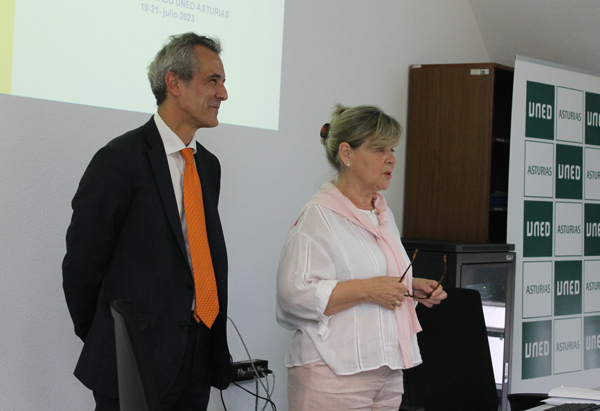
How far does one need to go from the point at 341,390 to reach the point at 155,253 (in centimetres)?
71

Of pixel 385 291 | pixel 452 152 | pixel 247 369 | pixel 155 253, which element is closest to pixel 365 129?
pixel 385 291

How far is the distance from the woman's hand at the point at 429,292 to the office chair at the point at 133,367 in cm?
124

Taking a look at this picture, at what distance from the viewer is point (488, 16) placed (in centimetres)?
437

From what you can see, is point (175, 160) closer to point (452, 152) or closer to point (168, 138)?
point (168, 138)

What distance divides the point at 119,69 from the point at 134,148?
82 centimetres

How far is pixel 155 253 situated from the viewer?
168 cm

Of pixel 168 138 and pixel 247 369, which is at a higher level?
pixel 168 138

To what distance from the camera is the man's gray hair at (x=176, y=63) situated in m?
1.87

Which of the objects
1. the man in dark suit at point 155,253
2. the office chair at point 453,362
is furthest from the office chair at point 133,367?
the office chair at point 453,362

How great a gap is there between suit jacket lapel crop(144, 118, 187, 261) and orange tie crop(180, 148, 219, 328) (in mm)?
78

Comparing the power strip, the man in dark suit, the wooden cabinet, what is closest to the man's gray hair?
the man in dark suit

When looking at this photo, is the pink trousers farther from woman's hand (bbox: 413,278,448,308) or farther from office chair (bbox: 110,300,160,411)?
office chair (bbox: 110,300,160,411)

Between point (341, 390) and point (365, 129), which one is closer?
point (341, 390)

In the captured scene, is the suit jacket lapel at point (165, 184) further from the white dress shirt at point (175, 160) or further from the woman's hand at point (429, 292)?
the woman's hand at point (429, 292)
